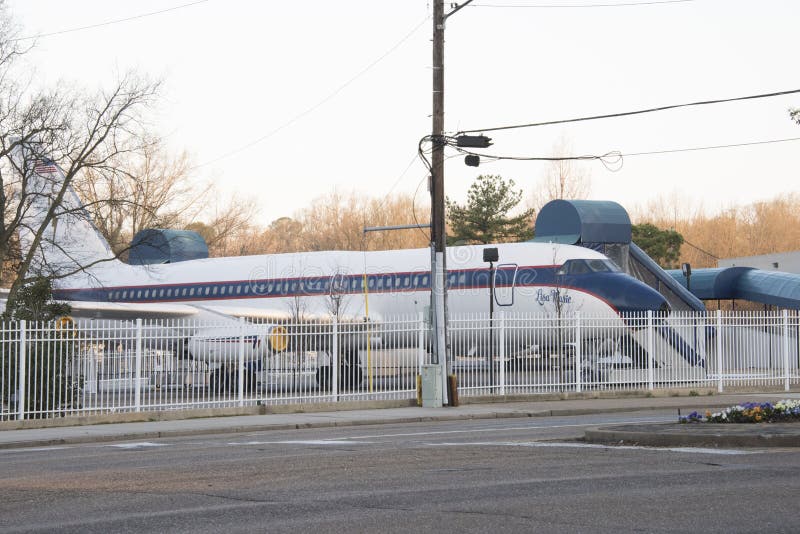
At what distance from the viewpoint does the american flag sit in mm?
29984

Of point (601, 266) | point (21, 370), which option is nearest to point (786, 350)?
point (601, 266)

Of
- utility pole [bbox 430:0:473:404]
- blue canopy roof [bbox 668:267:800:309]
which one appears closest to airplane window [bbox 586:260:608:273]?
utility pole [bbox 430:0:473:404]

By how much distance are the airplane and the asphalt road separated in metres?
11.2

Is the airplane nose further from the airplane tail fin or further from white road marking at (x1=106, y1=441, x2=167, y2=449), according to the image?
white road marking at (x1=106, y1=441, x2=167, y2=449)

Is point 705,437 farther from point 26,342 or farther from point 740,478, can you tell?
point 26,342

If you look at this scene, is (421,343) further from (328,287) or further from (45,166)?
(45,166)

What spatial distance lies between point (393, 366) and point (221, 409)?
5.78 meters

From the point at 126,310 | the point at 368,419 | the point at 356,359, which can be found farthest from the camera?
the point at 126,310

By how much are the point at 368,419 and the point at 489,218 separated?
189 ft

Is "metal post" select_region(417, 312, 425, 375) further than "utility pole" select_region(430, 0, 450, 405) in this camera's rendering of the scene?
Yes

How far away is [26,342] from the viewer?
70.5 ft

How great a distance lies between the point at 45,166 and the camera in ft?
102

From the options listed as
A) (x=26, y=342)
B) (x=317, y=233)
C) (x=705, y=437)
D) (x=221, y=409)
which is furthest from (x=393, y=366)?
(x=317, y=233)

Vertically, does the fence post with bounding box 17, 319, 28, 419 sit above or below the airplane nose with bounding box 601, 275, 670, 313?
below
